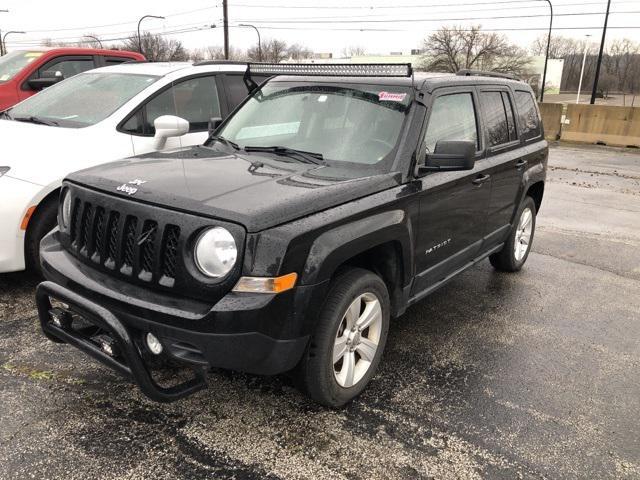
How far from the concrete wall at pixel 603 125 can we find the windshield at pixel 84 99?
18.7 m

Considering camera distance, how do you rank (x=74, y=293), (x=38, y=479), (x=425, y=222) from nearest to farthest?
(x=38, y=479), (x=74, y=293), (x=425, y=222)

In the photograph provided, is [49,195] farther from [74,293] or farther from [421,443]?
[421,443]

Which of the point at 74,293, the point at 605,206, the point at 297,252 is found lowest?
the point at 605,206

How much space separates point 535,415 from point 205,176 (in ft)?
7.66

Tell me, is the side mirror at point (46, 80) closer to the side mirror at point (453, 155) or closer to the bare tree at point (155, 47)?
the side mirror at point (453, 155)

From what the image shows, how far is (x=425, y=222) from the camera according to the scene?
3586 mm

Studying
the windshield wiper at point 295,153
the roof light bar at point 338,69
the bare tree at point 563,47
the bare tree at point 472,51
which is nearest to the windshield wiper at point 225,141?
the windshield wiper at point 295,153

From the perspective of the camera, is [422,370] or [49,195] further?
[49,195]

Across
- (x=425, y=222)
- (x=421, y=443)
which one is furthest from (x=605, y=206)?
(x=421, y=443)

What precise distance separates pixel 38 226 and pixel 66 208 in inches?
42.9

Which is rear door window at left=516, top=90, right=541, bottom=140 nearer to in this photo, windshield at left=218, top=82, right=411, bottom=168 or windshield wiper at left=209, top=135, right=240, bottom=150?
windshield at left=218, top=82, right=411, bottom=168

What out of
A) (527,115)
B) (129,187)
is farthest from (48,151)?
(527,115)

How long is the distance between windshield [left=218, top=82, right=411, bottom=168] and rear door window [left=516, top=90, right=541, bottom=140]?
2027 millimetres

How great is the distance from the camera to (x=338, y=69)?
158 inches
